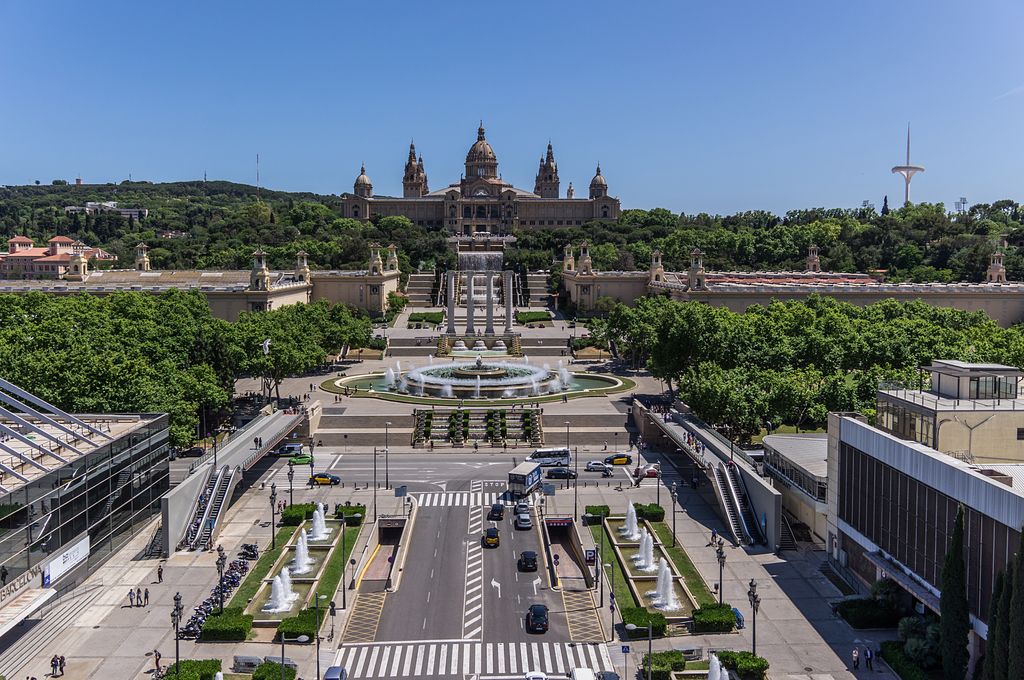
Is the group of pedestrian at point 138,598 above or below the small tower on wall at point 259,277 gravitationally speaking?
below

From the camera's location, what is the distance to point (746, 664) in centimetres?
2600

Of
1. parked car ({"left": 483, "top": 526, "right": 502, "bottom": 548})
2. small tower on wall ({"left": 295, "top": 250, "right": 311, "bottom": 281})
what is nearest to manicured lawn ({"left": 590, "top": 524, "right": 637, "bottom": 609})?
parked car ({"left": 483, "top": 526, "right": 502, "bottom": 548})

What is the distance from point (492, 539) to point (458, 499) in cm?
679

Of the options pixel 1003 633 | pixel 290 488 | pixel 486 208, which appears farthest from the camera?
pixel 486 208

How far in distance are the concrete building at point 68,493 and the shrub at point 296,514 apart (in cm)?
557

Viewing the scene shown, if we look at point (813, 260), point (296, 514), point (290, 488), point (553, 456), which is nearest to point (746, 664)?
point (296, 514)

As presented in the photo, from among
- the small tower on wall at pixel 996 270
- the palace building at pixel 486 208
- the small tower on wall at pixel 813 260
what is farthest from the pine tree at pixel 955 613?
the palace building at pixel 486 208

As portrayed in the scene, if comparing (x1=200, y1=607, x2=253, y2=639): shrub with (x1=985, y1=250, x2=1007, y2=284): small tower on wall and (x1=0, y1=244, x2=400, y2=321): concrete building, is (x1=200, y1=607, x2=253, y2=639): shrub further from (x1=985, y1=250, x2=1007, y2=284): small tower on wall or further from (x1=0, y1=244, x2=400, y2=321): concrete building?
(x1=985, y1=250, x2=1007, y2=284): small tower on wall

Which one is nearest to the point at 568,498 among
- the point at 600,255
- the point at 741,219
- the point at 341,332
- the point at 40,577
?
the point at 40,577

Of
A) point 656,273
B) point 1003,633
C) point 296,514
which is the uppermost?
point 656,273

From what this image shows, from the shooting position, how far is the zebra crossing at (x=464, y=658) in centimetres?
2661

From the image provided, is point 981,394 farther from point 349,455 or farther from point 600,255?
point 600,255

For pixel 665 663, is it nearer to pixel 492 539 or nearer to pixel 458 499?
pixel 492 539

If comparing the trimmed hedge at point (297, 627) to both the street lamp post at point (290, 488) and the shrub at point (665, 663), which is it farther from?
the street lamp post at point (290, 488)
